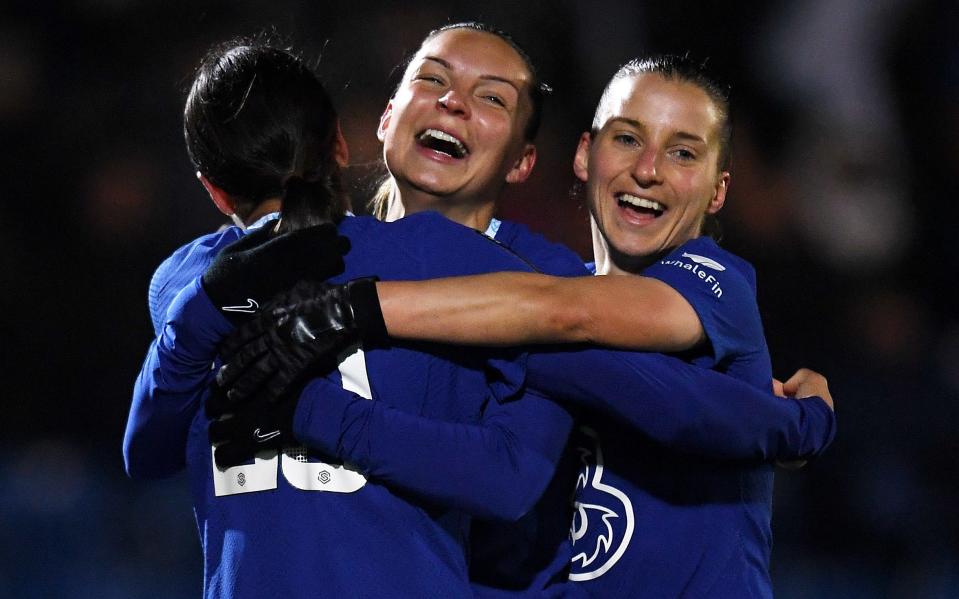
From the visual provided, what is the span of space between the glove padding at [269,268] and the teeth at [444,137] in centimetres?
66

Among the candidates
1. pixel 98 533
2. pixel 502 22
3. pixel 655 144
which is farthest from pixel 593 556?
pixel 502 22

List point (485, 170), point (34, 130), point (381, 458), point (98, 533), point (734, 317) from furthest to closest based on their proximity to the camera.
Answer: point (34, 130), point (98, 533), point (485, 170), point (734, 317), point (381, 458)

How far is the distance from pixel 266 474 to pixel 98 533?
3.06 metres

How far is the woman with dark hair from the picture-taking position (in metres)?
1.65

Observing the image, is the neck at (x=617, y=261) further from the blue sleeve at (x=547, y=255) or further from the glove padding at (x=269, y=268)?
the glove padding at (x=269, y=268)

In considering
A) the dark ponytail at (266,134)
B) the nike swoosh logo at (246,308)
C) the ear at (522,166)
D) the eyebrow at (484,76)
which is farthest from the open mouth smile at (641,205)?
the nike swoosh logo at (246,308)

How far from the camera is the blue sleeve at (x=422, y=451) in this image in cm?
163

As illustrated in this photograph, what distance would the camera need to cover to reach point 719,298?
6.64 ft

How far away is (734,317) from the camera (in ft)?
6.73

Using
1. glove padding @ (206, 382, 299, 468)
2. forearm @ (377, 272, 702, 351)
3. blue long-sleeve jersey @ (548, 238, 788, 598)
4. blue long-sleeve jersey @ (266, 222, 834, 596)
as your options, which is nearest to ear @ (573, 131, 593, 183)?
blue long-sleeve jersey @ (266, 222, 834, 596)

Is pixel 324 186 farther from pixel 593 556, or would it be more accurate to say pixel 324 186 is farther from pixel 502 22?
pixel 502 22

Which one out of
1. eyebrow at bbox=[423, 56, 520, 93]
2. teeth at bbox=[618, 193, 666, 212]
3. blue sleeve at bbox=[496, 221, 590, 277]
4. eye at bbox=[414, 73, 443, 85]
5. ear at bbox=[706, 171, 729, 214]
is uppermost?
eyebrow at bbox=[423, 56, 520, 93]

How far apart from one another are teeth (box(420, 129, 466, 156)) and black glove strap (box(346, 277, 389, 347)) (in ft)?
2.29

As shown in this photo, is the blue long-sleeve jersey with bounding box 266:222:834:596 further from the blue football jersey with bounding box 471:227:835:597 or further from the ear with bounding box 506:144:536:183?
the ear with bounding box 506:144:536:183
